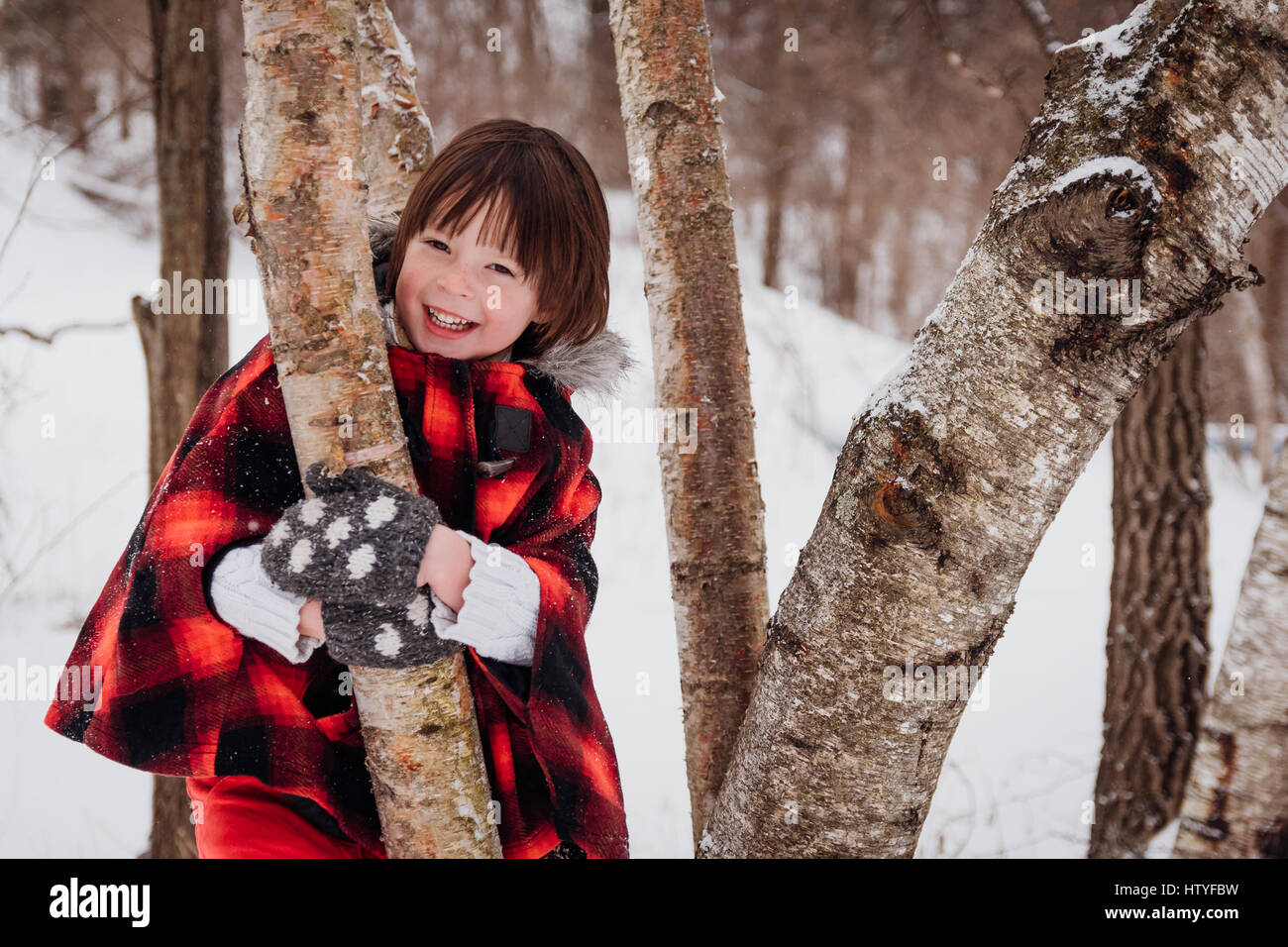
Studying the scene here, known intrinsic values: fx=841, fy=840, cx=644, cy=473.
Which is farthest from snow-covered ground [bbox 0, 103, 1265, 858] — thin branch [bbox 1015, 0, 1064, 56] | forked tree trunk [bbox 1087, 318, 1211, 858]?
thin branch [bbox 1015, 0, 1064, 56]

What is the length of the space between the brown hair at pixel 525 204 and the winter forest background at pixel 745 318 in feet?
1.13

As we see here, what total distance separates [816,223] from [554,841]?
1135 centimetres

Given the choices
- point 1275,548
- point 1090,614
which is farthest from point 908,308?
point 1275,548

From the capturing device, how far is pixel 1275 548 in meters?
1.65

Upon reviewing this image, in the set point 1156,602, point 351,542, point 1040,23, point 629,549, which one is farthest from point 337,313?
point 629,549

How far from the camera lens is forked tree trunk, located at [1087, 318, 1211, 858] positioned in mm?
2758

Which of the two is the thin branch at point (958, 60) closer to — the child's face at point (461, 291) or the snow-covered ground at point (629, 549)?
the snow-covered ground at point (629, 549)

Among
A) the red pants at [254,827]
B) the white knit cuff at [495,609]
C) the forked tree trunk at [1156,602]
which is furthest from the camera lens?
the forked tree trunk at [1156,602]

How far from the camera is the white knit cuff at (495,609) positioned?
1111 mm

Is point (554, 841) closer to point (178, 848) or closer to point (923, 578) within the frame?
point (923, 578)

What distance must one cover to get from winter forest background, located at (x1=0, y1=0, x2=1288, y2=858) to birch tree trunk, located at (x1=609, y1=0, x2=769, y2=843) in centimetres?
28

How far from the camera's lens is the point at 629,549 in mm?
5793

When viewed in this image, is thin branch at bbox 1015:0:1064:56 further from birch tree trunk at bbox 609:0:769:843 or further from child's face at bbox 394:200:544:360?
child's face at bbox 394:200:544:360

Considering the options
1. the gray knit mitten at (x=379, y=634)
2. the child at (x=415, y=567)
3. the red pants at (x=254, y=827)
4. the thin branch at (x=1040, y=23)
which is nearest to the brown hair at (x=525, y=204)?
the child at (x=415, y=567)
